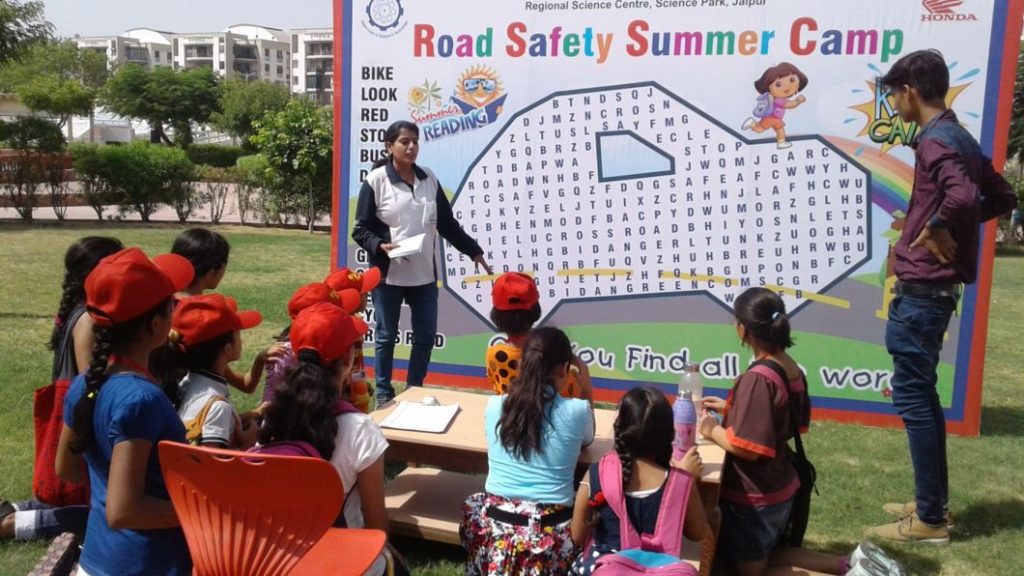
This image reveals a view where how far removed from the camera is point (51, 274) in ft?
35.0

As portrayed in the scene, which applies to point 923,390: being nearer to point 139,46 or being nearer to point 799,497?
point 799,497

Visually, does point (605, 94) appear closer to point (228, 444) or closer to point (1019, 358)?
point (228, 444)

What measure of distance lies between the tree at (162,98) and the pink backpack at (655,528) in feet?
154

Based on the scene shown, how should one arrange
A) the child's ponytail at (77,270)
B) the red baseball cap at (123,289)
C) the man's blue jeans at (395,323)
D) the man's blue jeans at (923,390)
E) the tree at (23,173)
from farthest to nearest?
the tree at (23,173), the man's blue jeans at (395,323), the man's blue jeans at (923,390), the child's ponytail at (77,270), the red baseball cap at (123,289)

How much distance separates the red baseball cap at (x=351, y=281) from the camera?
4027mm

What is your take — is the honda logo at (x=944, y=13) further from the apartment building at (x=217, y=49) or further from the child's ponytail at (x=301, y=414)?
the apartment building at (x=217, y=49)

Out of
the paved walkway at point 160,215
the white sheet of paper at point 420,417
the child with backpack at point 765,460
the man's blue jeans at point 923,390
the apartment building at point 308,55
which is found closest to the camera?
the child with backpack at point 765,460

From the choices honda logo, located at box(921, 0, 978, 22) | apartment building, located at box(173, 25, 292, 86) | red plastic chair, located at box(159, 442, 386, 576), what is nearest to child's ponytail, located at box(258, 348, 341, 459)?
red plastic chair, located at box(159, 442, 386, 576)

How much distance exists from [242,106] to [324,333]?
48081mm

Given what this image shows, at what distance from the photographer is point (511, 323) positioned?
11.8 feet

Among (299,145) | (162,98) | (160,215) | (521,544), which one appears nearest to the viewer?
(521,544)

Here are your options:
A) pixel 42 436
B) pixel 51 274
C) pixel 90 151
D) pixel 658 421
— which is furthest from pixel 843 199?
pixel 90 151

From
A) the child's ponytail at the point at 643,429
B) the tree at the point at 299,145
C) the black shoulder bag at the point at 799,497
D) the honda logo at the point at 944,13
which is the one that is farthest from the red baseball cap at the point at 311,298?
the tree at the point at 299,145

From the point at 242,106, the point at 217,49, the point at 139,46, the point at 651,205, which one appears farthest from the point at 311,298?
the point at 139,46
